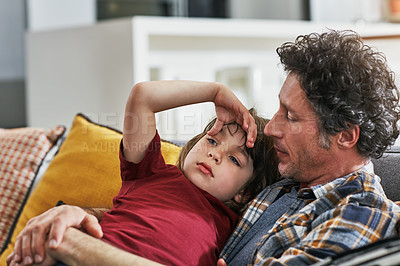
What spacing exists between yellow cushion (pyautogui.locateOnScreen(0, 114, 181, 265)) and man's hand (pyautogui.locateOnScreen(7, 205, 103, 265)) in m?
0.46

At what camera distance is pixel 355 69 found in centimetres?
127

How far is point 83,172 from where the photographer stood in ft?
5.98

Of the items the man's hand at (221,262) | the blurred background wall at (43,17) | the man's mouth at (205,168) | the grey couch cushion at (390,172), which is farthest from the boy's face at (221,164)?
the blurred background wall at (43,17)

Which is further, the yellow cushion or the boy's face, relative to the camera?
the yellow cushion

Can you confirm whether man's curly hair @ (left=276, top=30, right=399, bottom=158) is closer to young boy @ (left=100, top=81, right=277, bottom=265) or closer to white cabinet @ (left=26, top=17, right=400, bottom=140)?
young boy @ (left=100, top=81, right=277, bottom=265)

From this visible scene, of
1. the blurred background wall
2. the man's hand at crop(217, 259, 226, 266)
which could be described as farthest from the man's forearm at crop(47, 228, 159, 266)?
the blurred background wall

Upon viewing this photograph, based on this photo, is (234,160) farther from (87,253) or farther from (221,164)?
(87,253)

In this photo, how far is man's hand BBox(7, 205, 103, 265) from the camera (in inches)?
46.7

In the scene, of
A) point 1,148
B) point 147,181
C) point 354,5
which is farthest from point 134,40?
point 354,5

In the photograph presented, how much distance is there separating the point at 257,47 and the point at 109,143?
2.32 m

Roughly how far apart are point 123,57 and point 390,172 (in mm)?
1992

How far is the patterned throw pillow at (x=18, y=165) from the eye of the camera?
78.8 inches

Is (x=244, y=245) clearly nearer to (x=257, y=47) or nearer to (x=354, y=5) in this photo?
(x=257, y=47)

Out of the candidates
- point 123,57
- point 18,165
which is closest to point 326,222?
point 18,165
